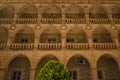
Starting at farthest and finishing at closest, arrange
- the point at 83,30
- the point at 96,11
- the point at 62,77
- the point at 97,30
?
the point at 96,11 < the point at 97,30 < the point at 83,30 < the point at 62,77

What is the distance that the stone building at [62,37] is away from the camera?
69.8ft

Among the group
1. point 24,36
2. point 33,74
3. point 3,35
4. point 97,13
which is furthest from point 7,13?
point 97,13

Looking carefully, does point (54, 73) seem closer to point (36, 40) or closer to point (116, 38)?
point (36, 40)

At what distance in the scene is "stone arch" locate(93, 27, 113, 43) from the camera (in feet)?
81.4

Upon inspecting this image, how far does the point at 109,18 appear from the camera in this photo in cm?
2406

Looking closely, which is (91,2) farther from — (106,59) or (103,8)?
(106,59)

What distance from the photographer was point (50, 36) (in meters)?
25.1

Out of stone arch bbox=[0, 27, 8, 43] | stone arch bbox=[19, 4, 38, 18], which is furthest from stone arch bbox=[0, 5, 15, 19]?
stone arch bbox=[0, 27, 8, 43]

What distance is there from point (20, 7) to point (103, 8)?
12.2 metres

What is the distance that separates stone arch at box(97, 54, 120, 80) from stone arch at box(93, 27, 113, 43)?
280 centimetres

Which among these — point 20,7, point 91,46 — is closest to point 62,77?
point 91,46

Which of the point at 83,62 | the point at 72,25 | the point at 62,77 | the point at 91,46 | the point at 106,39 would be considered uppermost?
the point at 72,25

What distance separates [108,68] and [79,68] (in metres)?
3.89

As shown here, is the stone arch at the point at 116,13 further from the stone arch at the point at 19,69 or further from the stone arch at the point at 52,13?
the stone arch at the point at 19,69
